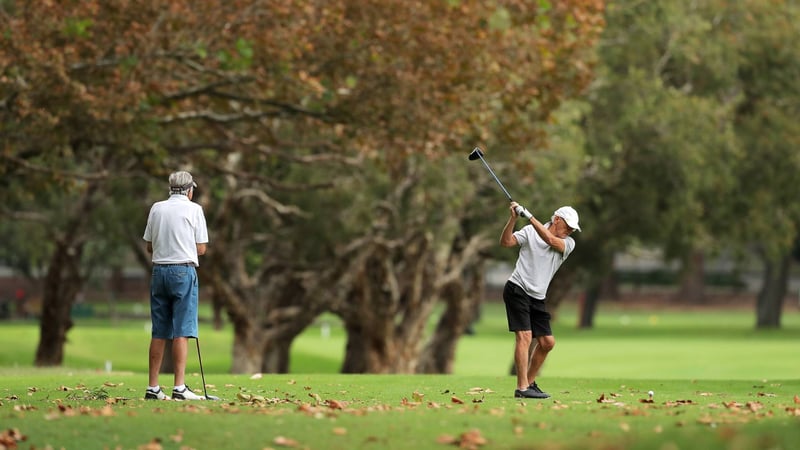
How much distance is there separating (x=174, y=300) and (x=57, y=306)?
1954 centimetres

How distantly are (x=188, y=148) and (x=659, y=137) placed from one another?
43.9 feet

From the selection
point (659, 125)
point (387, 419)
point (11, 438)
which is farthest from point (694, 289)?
point (11, 438)

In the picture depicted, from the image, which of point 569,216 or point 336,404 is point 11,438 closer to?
point 336,404

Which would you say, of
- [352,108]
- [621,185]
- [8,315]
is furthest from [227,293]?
[8,315]

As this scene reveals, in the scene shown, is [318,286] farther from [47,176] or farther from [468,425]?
[468,425]

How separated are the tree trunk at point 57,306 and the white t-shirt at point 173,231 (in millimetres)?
19169

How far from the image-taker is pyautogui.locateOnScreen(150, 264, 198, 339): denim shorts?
13.4 m

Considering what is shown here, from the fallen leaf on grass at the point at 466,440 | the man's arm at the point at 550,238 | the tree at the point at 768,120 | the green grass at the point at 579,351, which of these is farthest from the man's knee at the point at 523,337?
the tree at the point at 768,120

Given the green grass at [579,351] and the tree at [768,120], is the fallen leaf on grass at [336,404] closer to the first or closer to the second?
the green grass at [579,351]

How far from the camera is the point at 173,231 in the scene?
13.4 meters

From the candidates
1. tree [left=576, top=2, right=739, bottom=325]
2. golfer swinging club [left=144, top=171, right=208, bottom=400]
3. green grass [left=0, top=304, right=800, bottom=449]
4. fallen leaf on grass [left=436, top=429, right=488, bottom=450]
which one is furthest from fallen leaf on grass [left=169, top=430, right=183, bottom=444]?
tree [left=576, top=2, right=739, bottom=325]

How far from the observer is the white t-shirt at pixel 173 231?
13367mm

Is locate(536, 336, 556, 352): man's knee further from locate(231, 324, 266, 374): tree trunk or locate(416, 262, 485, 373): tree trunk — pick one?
locate(416, 262, 485, 373): tree trunk

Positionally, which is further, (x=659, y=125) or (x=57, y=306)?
(x=659, y=125)
